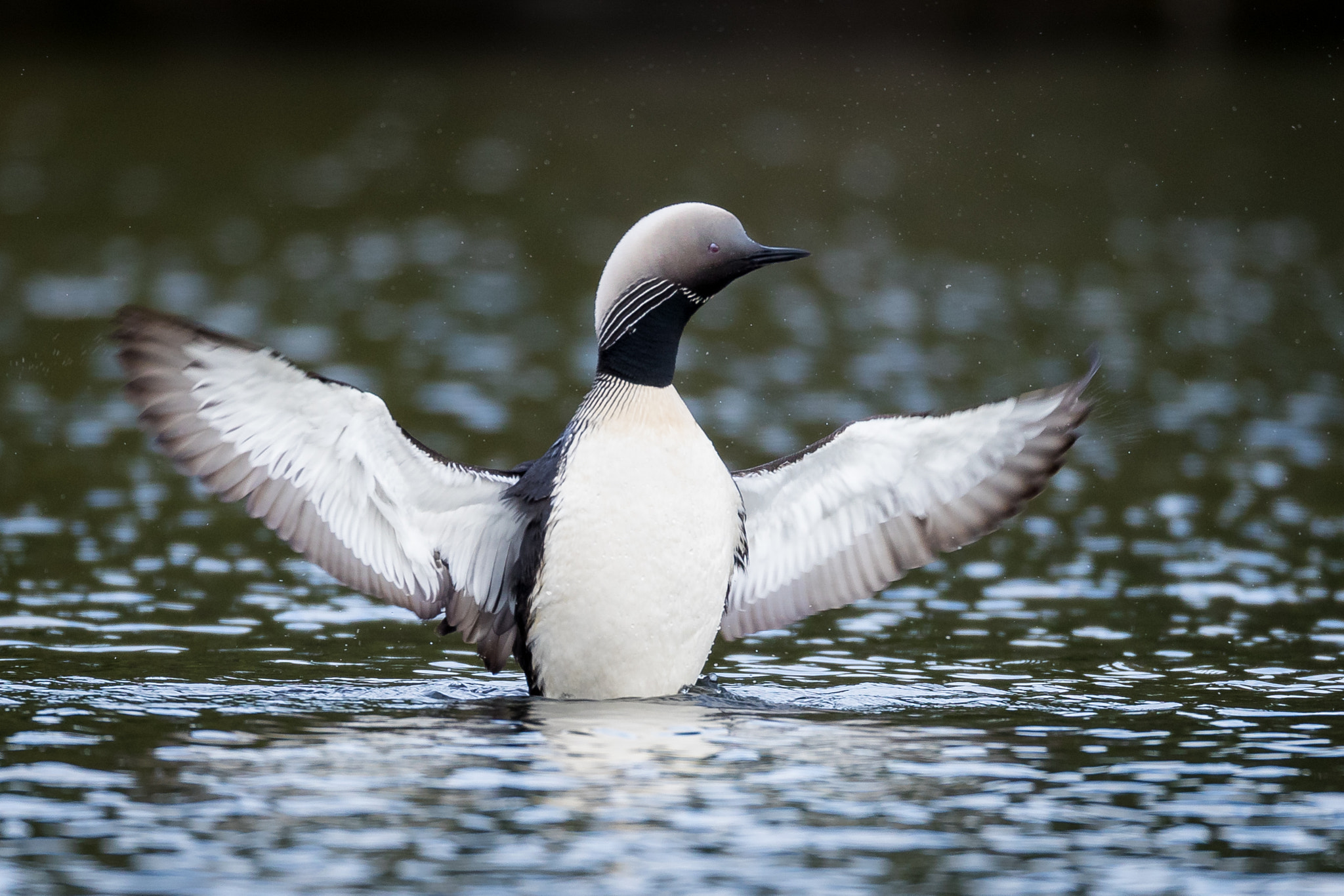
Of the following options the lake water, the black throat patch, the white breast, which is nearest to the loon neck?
the black throat patch

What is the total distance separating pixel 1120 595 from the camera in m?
12.0

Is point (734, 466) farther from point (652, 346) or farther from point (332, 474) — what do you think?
point (332, 474)

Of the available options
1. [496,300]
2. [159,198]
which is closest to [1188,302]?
[496,300]

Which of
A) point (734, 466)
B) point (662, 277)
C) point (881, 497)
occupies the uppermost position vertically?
point (662, 277)

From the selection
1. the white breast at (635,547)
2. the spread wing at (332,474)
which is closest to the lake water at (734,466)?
the white breast at (635,547)

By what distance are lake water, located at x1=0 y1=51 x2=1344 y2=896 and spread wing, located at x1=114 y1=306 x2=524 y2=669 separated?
565 millimetres

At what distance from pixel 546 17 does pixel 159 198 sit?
3178 centimetres

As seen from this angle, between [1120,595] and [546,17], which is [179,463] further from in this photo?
[546,17]

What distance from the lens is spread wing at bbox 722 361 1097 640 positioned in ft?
30.2

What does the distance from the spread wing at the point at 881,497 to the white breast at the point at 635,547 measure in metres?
0.73

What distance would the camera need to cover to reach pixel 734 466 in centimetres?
1505

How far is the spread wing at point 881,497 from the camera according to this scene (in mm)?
9203

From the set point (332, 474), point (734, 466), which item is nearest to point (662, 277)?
point (332, 474)

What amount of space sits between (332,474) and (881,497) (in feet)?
8.71
